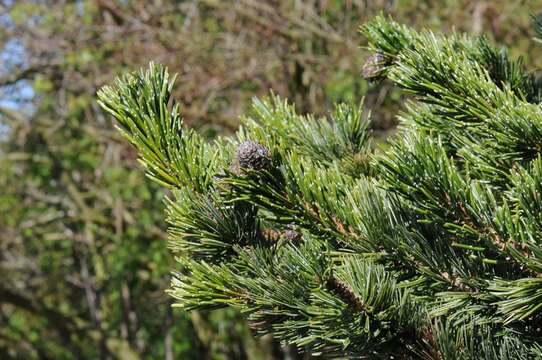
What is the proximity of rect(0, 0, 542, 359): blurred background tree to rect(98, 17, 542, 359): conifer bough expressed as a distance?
3.75 metres

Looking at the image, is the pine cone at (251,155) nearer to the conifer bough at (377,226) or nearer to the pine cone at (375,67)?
the conifer bough at (377,226)

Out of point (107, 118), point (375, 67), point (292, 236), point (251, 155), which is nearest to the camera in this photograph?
point (251, 155)

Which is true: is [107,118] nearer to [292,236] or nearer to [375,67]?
[375,67]

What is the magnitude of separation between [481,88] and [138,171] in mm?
6051

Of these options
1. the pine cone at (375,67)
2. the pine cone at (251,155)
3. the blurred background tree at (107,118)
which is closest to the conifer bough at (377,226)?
the pine cone at (251,155)

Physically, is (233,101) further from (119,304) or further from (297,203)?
(297,203)

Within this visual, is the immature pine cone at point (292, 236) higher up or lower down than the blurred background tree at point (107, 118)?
lower down

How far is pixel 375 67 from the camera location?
5.12 feet

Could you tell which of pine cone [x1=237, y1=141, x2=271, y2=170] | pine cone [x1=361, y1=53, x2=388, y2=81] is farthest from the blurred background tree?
pine cone [x1=237, y1=141, x2=271, y2=170]

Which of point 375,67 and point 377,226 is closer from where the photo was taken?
point 377,226

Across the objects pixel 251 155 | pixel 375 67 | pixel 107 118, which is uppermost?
pixel 107 118

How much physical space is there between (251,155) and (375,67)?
0.50 metres

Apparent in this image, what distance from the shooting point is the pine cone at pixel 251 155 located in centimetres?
119

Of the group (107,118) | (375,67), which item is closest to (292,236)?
(375,67)
